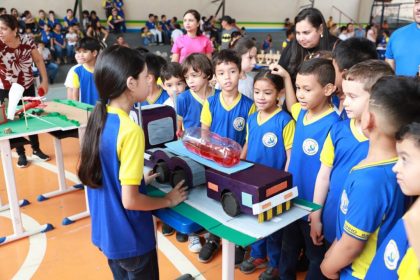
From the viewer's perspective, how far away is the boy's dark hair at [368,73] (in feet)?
4.88

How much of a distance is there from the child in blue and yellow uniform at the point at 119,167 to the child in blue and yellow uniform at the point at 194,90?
1.26 metres

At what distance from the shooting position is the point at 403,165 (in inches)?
39.8

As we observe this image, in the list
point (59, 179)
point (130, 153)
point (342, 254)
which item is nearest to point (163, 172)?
point (130, 153)

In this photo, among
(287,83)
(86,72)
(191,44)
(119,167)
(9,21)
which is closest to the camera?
(119,167)

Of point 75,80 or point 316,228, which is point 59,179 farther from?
point 316,228

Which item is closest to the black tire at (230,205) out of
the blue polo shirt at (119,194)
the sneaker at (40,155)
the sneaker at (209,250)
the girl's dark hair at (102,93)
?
the blue polo shirt at (119,194)

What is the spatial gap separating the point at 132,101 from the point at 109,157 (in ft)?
0.80

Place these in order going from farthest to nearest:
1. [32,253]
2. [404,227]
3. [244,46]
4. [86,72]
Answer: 1. [86,72]
2. [244,46]
3. [32,253]
4. [404,227]

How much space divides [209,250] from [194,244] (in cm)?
16

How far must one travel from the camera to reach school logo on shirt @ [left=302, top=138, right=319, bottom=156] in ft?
6.14

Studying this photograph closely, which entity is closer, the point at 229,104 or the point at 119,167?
the point at 119,167

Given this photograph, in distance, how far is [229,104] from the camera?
246 cm

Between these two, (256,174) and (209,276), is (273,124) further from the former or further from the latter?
(209,276)

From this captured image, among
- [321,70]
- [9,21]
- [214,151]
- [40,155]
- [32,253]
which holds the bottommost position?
[32,253]
